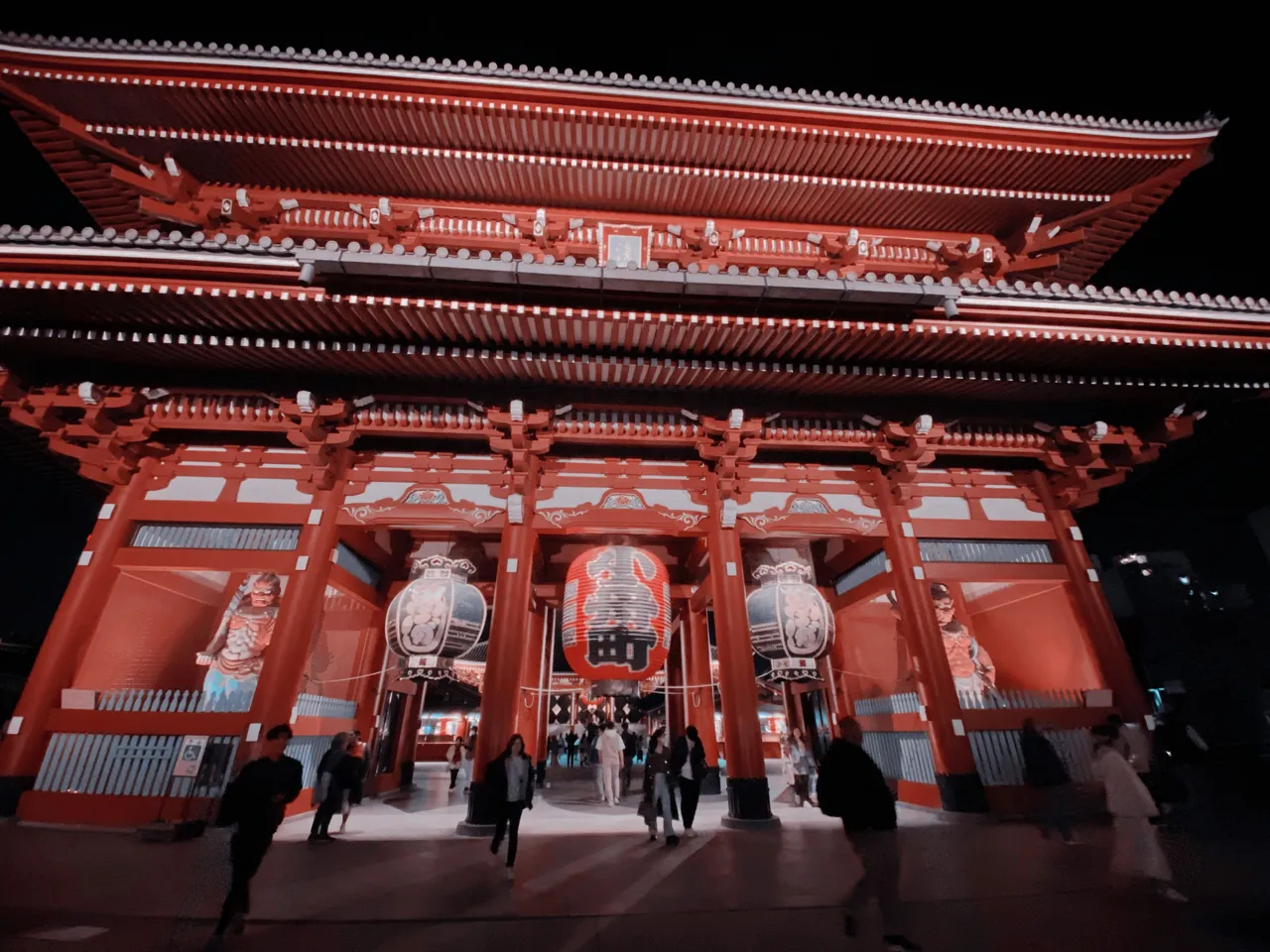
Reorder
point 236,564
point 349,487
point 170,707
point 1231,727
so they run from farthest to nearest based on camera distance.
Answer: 1. point 1231,727
2. point 349,487
3. point 236,564
4. point 170,707

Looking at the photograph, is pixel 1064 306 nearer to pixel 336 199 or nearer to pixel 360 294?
pixel 360 294

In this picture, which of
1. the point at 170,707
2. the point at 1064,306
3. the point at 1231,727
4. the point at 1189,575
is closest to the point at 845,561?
the point at 1064,306

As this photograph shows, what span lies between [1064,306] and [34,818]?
14.2m

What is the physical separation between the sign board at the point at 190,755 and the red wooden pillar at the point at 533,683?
23.6 feet

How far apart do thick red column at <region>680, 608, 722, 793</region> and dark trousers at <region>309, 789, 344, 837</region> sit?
7820mm

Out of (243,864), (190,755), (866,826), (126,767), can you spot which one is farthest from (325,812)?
(866,826)

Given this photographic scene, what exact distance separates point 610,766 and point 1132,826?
7.87m

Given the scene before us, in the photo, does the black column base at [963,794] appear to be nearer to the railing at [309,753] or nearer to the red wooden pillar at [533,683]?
the railing at [309,753]

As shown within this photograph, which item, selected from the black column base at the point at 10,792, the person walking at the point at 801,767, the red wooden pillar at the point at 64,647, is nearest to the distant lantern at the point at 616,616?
the person walking at the point at 801,767

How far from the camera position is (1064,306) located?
22.8ft

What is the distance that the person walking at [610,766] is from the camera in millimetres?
10211

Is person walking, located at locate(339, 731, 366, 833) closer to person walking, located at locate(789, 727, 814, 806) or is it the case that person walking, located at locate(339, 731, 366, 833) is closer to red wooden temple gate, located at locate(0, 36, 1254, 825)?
Result: red wooden temple gate, located at locate(0, 36, 1254, 825)

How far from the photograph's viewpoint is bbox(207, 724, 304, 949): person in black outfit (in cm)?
359

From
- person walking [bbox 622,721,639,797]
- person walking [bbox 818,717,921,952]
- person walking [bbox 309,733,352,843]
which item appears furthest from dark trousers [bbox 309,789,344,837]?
person walking [bbox 622,721,639,797]
